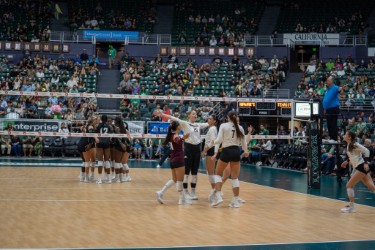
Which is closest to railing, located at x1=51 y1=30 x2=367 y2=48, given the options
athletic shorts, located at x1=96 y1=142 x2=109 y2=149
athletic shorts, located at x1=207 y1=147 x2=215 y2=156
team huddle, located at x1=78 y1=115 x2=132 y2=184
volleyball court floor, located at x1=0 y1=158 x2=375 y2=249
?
team huddle, located at x1=78 y1=115 x2=132 y2=184

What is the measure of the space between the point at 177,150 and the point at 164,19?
108 feet

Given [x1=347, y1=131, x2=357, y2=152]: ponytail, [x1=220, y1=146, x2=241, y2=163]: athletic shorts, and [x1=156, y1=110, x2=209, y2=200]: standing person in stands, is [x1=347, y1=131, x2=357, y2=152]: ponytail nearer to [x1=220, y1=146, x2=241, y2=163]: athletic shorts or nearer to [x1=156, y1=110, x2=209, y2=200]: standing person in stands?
[x1=220, y1=146, x2=241, y2=163]: athletic shorts

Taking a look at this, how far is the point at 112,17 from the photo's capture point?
4366 centimetres

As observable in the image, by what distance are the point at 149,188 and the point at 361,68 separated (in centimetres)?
2353

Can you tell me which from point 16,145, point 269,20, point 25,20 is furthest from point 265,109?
point 25,20

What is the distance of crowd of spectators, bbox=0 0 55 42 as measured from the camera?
40.6m

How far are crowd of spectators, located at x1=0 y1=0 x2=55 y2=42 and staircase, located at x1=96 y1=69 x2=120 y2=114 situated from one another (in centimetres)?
510

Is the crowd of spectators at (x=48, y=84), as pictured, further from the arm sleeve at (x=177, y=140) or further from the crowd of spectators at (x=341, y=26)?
the arm sleeve at (x=177, y=140)

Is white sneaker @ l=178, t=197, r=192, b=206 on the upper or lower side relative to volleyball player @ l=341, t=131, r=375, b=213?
lower

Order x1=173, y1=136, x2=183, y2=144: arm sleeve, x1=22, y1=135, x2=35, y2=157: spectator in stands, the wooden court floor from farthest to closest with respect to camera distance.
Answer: x1=22, y1=135, x2=35, y2=157: spectator in stands < x1=173, y1=136, x2=183, y2=144: arm sleeve < the wooden court floor

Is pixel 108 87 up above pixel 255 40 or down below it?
below

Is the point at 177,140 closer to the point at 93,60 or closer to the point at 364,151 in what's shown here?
the point at 364,151

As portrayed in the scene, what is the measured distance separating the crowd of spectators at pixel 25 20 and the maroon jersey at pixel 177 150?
29.1m

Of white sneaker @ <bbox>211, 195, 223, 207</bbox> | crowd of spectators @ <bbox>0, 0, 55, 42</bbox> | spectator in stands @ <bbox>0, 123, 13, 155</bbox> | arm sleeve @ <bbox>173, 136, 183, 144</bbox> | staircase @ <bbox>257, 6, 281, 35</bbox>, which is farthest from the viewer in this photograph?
staircase @ <bbox>257, 6, 281, 35</bbox>
